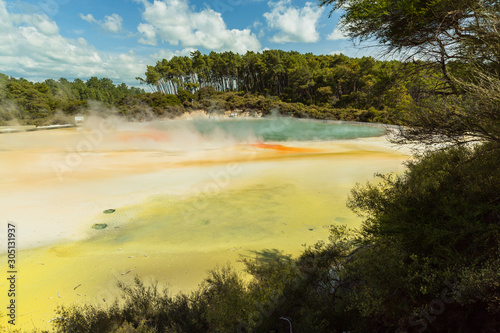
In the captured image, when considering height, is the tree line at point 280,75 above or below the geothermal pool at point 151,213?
above

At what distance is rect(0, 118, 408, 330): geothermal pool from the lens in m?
6.45

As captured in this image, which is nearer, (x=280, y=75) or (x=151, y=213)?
(x=151, y=213)

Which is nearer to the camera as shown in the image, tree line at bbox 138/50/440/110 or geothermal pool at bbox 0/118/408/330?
geothermal pool at bbox 0/118/408/330

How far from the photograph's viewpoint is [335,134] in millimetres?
35781

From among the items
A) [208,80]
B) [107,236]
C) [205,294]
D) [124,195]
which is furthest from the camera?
[208,80]

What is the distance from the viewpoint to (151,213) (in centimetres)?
1023

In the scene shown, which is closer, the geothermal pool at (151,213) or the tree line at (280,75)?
the geothermal pool at (151,213)

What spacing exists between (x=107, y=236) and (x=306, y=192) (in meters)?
8.80

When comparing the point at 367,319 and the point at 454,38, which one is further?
the point at 454,38

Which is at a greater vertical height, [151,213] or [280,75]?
[280,75]

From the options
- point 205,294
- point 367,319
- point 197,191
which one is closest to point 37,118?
point 197,191

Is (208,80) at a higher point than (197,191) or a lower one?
higher

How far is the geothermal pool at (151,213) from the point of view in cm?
645

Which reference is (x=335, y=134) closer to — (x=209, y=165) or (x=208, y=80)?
(x=209, y=165)
